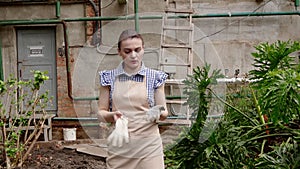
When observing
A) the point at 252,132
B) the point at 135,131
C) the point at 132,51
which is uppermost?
the point at 132,51

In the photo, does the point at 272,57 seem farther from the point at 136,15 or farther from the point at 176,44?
the point at 136,15

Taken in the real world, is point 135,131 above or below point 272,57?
below

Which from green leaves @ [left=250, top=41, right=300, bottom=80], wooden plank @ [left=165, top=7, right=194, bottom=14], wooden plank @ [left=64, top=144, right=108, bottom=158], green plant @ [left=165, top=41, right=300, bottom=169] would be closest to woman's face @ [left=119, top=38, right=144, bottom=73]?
green plant @ [left=165, top=41, right=300, bottom=169]

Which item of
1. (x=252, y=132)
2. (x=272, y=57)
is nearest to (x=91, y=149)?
(x=252, y=132)

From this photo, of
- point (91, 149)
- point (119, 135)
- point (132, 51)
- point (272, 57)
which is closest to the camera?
point (119, 135)

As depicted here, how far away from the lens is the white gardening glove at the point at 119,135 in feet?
5.28

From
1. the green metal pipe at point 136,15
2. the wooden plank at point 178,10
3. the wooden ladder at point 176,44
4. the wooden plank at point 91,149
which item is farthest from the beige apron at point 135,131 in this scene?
the wooden plank at point 178,10

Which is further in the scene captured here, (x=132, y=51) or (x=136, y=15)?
(x=136, y=15)

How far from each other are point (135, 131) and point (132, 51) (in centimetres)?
32

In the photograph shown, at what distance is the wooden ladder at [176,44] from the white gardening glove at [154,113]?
3296 millimetres

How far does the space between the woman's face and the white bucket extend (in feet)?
12.1

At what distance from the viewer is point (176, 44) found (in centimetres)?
520

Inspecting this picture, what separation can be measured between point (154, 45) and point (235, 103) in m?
2.53

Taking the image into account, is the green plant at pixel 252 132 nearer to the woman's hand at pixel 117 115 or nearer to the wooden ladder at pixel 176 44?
the woman's hand at pixel 117 115
